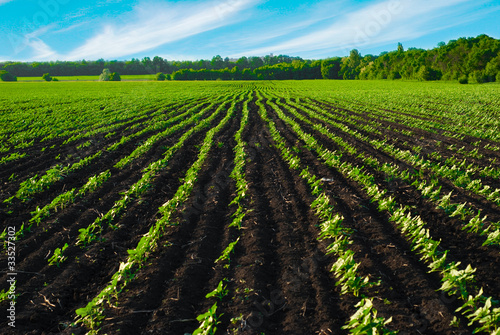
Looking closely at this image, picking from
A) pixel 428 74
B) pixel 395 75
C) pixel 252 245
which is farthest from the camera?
pixel 395 75

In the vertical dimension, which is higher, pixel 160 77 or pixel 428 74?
pixel 160 77

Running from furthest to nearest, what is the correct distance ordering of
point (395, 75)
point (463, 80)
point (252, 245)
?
point (395, 75) → point (463, 80) → point (252, 245)

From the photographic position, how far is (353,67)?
107 m

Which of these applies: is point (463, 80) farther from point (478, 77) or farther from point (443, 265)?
point (443, 265)

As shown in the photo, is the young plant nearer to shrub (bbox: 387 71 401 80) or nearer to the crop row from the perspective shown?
the crop row

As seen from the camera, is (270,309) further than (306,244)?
No

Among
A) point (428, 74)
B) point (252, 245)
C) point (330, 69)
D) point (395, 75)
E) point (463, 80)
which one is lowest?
point (252, 245)

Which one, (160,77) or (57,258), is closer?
(57,258)

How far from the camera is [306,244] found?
494 cm

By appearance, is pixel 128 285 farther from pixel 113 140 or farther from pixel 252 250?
pixel 113 140

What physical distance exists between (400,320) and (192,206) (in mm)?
4683

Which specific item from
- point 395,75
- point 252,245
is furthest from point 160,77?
point 252,245

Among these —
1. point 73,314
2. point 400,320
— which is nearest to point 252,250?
point 400,320

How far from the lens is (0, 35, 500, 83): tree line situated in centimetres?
6781
